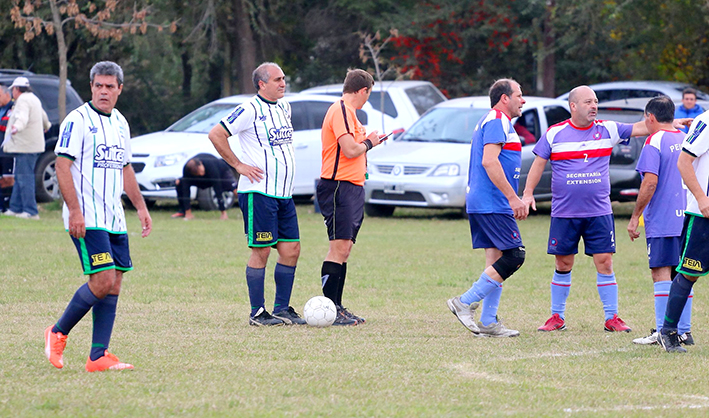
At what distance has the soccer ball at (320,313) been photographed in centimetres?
764

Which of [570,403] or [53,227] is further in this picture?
[53,227]

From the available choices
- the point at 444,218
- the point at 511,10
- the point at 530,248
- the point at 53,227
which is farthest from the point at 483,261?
the point at 511,10

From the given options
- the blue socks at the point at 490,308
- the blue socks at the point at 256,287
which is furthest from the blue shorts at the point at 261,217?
the blue socks at the point at 490,308

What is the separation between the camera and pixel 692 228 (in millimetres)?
6512

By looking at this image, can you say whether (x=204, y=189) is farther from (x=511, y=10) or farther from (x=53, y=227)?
(x=511, y=10)

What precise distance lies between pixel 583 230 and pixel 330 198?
1951mm

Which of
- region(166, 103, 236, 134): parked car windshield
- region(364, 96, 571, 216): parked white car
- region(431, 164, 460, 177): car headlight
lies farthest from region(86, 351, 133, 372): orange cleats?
region(166, 103, 236, 134): parked car windshield

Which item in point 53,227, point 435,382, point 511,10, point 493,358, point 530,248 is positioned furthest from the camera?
point 511,10

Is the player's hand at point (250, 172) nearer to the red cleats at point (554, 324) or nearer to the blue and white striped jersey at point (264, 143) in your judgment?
the blue and white striped jersey at point (264, 143)

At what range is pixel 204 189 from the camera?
16.5m

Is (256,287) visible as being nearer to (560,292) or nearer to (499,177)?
(499,177)

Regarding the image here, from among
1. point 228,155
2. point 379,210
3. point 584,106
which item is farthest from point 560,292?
point 379,210

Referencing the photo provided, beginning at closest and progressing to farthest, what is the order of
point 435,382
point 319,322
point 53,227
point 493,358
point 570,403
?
point 570,403
point 435,382
point 493,358
point 319,322
point 53,227

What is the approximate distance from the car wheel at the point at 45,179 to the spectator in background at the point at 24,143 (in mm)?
1380
